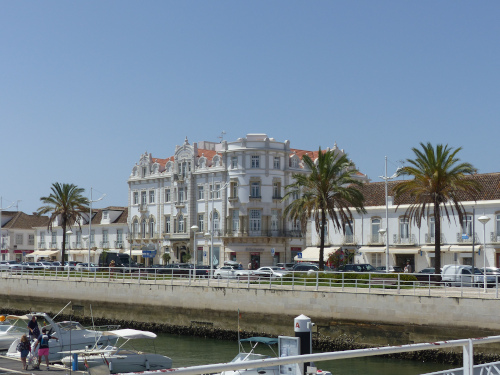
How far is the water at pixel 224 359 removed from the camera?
28.0 meters

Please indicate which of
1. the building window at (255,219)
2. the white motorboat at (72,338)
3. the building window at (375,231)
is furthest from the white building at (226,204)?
the white motorboat at (72,338)

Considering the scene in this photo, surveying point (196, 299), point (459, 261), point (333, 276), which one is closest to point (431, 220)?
point (459, 261)

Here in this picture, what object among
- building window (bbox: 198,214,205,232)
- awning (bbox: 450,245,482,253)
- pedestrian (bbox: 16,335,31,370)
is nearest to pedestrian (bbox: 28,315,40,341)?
pedestrian (bbox: 16,335,31,370)

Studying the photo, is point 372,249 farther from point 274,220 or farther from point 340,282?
point 340,282

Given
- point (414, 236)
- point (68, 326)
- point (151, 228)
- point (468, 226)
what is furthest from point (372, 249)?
point (68, 326)

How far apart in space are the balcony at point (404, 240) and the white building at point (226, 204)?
595 inches

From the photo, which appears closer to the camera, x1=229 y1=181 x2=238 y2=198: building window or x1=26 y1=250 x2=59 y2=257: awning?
x1=229 y1=181 x2=238 y2=198: building window

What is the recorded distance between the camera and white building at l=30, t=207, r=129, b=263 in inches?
3772

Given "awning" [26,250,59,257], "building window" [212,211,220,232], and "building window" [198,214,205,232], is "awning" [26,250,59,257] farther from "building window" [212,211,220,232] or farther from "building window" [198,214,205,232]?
"building window" [212,211,220,232]

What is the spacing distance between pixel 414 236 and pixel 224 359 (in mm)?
36034

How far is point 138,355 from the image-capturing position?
25.2 metres

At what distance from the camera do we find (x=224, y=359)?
30.9 metres

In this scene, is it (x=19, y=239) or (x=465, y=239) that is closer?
(x=465, y=239)

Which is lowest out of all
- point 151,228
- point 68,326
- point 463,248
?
point 68,326
